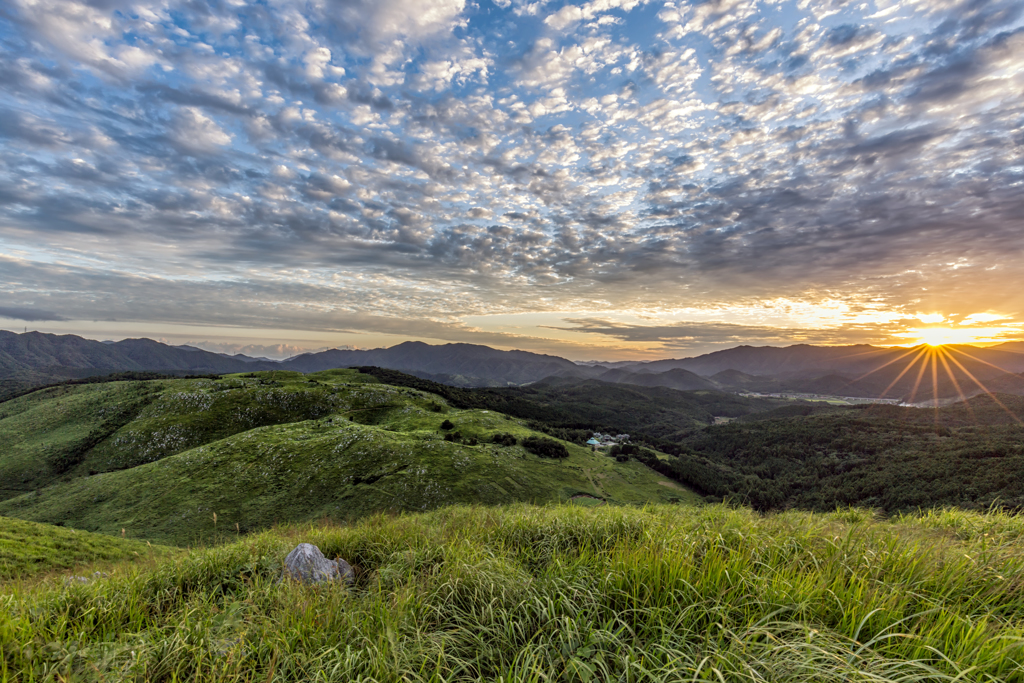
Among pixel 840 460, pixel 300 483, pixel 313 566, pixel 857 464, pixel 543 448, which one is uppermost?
pixel 313 566

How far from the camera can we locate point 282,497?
47.4 meters

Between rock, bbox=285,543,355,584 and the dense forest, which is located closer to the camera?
rock, bbox=285,543,355,584

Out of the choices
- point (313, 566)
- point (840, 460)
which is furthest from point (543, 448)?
point (840, 460)

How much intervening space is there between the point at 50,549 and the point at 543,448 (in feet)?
215

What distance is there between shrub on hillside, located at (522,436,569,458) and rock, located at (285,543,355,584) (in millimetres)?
68973

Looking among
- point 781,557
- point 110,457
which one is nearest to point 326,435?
point 110,457

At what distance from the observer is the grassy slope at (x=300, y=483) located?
43.2 meters

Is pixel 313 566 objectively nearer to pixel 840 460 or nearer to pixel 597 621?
pixel 597 621

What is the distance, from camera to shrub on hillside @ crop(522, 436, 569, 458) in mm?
75000

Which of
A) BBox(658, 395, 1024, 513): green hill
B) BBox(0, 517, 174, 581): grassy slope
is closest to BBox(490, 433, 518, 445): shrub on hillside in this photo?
BBox(658, 395, 1024, 513): green hill

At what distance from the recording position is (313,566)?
721 cm

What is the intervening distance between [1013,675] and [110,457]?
4128 inches

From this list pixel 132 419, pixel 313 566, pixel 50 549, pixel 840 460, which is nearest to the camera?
pixel 313 566

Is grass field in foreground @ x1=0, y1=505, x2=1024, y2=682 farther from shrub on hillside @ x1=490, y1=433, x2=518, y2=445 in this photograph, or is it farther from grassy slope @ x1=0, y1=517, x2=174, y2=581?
shrub on hillside @ x1=490, y1=433, x2=518, y2=445
